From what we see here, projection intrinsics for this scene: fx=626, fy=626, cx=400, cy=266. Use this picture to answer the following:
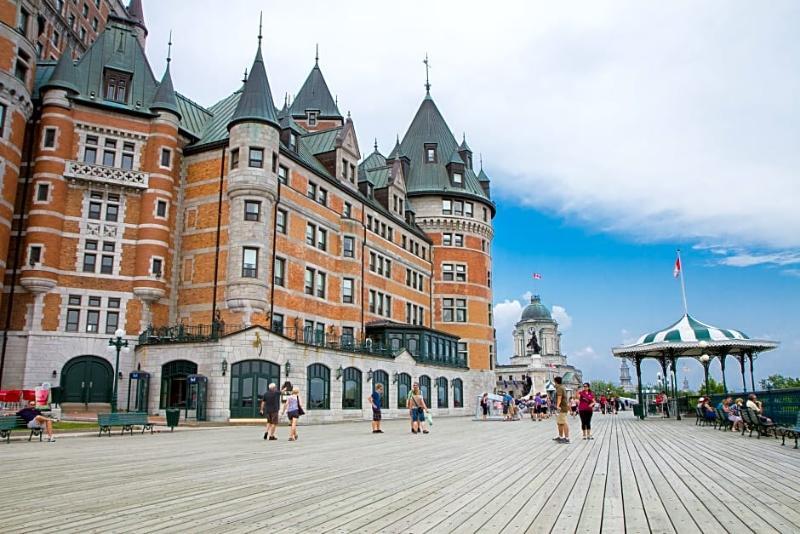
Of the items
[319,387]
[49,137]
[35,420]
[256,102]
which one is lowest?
[35,420]

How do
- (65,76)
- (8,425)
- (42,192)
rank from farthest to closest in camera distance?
(65,76)
(42,192)
(8,425)

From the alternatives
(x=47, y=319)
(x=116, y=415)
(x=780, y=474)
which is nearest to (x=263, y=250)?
(x=47, y=319)

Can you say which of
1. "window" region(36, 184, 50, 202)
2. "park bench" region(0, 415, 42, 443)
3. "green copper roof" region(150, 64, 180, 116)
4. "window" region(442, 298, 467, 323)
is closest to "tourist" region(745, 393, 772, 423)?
"park bench" region(0, 415, 42, 443)

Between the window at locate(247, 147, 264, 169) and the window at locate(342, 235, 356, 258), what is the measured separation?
10448mm

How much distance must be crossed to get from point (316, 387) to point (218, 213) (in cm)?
1198

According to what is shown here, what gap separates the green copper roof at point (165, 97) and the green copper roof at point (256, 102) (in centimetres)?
405

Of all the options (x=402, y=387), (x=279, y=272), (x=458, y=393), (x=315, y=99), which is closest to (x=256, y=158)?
(x=279, y=272)

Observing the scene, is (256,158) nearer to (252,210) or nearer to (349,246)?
(252,210)

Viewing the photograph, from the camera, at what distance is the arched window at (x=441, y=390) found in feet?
160

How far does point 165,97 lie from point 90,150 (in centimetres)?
536

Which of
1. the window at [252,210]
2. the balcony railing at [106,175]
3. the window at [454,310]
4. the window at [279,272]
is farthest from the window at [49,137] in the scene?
the window at [454,310]

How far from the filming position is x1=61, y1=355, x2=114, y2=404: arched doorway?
110 ft

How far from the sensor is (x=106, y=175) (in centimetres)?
3578

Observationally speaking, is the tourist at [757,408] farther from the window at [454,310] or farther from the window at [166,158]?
the window at [454,310]
